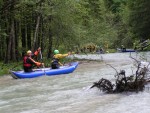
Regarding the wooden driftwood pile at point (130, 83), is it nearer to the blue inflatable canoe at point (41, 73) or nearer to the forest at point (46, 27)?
the blue inflatable canoe at point (41, 73)

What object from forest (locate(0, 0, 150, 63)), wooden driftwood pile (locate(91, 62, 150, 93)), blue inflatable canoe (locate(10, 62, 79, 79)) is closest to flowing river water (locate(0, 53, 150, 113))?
wooden driftwood pile (locate(91, 62, 150, 93))

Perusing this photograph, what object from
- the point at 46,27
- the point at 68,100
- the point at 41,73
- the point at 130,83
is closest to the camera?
the point at 68,100

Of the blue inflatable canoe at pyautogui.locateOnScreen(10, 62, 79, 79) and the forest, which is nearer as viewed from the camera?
the blue inflatable canoe at pyautogui.locateOnScreen(10, 62, 79, 79)

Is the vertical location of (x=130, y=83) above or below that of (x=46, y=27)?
below

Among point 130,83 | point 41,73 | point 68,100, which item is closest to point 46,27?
point 41,73

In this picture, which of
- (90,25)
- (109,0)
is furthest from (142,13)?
(109,0)

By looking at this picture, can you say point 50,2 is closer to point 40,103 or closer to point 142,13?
point 40,103

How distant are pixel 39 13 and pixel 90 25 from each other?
16.6ft

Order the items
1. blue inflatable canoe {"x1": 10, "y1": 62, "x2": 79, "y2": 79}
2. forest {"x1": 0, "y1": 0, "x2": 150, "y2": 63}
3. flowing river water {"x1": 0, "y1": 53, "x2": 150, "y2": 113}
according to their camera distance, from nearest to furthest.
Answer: flowing river water {"x1": 0, "y1": 53, "x2": 150, "y2": 113}
blue inflatable canoe {"x1": 10, "y1": 62, "x2": 79, "y2": 79}
forest {"x1": 0, "y1": 0, "x2": 150, "y2": 63}

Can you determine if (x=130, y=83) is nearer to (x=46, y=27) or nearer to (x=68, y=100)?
(x=68, y=100)

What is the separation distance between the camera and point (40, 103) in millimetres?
10117

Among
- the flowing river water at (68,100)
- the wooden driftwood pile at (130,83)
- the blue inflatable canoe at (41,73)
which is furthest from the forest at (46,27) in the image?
the wooden driftwood pile at (130,83)

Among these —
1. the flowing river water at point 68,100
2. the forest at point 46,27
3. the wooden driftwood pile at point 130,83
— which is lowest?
the flowing river water at point 68,100

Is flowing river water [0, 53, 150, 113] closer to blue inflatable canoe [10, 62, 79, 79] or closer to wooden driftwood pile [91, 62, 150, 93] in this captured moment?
wooden driftwood pile [91, 62, 150, 93]
